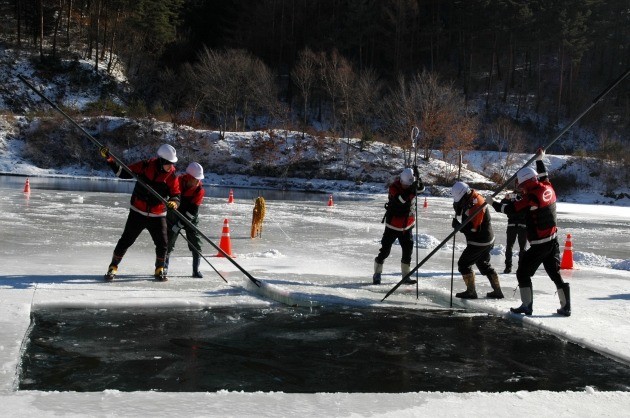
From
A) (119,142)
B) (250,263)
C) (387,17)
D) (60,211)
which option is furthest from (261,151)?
(250,263)

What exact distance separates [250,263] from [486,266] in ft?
14.2

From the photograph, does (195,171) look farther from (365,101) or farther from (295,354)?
(365,101)

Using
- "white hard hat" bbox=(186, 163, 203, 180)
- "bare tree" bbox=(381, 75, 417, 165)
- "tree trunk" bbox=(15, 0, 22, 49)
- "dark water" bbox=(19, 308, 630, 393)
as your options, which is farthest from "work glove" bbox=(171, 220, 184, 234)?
"tree trunk" bbox=(15, 0, 22, 49)

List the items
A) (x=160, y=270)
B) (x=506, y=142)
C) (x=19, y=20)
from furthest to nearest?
1. (x=19, y=20)
2. (x=506, y=142)
3. (x=160, y=270)

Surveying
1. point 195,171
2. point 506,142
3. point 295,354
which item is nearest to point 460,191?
point 195,171

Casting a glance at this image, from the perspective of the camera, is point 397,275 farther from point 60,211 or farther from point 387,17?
point 387,17

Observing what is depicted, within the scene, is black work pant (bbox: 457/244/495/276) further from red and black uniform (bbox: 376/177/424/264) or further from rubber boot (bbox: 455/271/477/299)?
red and black uniform (bbox: 376/177/424/264)

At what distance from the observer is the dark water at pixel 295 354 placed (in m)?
5.98

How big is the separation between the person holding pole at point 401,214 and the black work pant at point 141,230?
323 cm

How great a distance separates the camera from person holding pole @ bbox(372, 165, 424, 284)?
10664 mm

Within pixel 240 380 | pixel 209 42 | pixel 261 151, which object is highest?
pixel 209 42

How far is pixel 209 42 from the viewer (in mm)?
77125

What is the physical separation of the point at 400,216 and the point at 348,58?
6008 cm

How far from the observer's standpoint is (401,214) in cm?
1082
